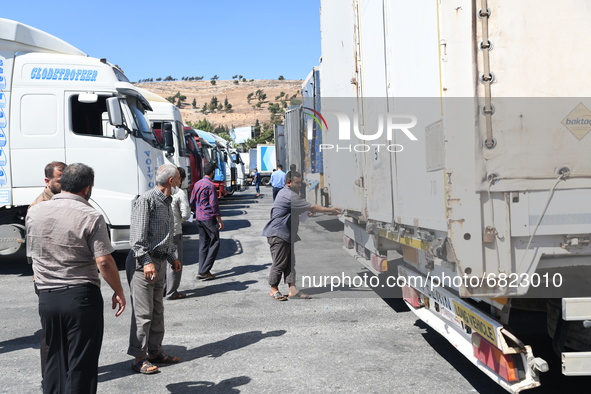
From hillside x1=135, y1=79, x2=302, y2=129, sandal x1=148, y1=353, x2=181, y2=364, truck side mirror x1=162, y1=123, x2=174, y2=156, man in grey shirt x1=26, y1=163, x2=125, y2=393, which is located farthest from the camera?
hillside x1=135, y1=79, x2=302, y2=129

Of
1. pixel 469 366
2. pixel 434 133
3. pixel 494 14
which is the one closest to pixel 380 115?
pixel 434 133

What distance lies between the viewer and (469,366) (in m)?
5.43

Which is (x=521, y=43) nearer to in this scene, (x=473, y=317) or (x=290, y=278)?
(x=473, y=317)

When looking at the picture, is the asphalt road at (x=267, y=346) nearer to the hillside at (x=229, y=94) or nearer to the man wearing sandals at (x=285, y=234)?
the man wearing sandals at (x=285, y=234)

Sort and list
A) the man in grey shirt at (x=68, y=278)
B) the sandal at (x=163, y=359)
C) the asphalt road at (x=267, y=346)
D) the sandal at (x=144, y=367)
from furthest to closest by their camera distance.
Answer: the sandal at (x=163, y=359), the sandal at (x=144, y=367), the asphalt road at (x=267, y=346), the man in grey shirt at (x=68, y=278)

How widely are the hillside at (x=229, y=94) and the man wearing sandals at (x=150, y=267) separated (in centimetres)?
9624

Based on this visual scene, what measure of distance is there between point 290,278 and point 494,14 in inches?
205

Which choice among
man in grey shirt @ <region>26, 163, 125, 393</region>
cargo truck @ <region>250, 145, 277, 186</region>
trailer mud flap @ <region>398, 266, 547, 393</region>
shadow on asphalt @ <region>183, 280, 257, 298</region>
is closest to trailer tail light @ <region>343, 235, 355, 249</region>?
shadow on asphalt @ <region>183, 280, 257, 298</region>

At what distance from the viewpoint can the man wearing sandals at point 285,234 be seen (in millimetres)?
8258

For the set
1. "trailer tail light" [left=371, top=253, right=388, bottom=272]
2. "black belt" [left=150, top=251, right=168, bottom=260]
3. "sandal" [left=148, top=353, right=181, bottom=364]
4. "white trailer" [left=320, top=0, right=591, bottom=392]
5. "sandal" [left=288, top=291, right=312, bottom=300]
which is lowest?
"sandal" [left=148, top=353, right=181, bottom=364]

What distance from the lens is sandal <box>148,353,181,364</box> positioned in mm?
5730

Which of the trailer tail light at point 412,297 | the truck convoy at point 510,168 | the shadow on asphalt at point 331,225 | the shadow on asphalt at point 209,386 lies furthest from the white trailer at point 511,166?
the shadow on asphalt at point 331,225

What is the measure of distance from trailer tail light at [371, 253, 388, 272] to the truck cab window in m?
5.29

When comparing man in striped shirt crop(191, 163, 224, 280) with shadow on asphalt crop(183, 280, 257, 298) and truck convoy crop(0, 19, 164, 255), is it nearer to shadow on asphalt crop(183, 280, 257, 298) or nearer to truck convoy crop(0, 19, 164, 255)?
shadow on asphalt crop(183, 280, 257, 298)
